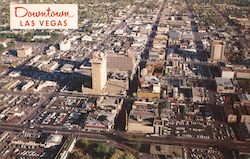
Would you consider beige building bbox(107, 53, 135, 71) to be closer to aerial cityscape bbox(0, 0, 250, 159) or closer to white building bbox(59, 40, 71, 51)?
aerial cityscape bbox(0, 0, 250, 159)

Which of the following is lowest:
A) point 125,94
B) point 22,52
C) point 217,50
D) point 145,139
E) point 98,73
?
point 145,139

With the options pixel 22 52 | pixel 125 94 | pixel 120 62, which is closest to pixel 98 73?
pixel 125 94

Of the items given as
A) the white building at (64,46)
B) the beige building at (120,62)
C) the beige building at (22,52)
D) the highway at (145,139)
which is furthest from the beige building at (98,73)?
the white building at (64,46)

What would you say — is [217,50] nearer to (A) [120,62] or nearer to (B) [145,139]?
(A) [120,62]

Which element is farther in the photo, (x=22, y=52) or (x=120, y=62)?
(x=22, y=52)

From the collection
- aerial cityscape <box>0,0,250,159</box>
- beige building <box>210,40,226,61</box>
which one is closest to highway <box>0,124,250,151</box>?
aerial cityscape <box>0,0,250,159</box>

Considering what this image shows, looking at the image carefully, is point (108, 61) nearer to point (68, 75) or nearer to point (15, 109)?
point (68, 75)
